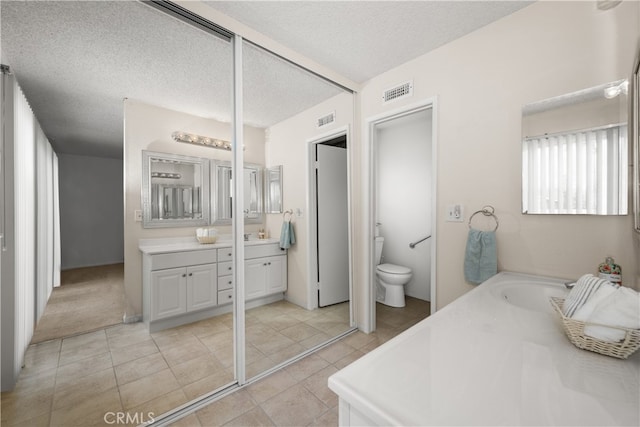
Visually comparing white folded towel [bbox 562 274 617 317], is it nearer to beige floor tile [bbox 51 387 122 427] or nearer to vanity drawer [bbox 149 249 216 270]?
beige floor tile [bbox 51 387 122 427]

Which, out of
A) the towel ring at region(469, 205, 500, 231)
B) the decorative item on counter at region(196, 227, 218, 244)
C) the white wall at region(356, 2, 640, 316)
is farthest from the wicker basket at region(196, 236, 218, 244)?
the towel ring at region(469, 205, 500, 231)

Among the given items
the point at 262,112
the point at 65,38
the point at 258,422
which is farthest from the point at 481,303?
the point at 65,38

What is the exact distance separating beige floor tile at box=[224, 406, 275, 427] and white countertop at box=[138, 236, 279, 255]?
1.24 metres

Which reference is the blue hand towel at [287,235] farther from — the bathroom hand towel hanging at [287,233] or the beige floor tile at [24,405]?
the beige floor tile at [24,405]

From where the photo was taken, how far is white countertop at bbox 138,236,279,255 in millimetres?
2254

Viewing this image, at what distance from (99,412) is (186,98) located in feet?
7.94

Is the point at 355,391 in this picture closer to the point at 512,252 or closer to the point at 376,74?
the point at 512,252

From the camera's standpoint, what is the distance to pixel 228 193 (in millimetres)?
2301

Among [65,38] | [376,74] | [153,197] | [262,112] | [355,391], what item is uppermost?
[376,74]

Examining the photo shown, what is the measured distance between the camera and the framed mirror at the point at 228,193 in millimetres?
2291

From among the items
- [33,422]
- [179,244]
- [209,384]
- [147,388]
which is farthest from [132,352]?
[179,244]

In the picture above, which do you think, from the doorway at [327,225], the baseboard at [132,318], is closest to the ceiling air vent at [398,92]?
the doorway at [327,225]

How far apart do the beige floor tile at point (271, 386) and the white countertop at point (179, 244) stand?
1084 mm

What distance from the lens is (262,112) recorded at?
8.35ft
